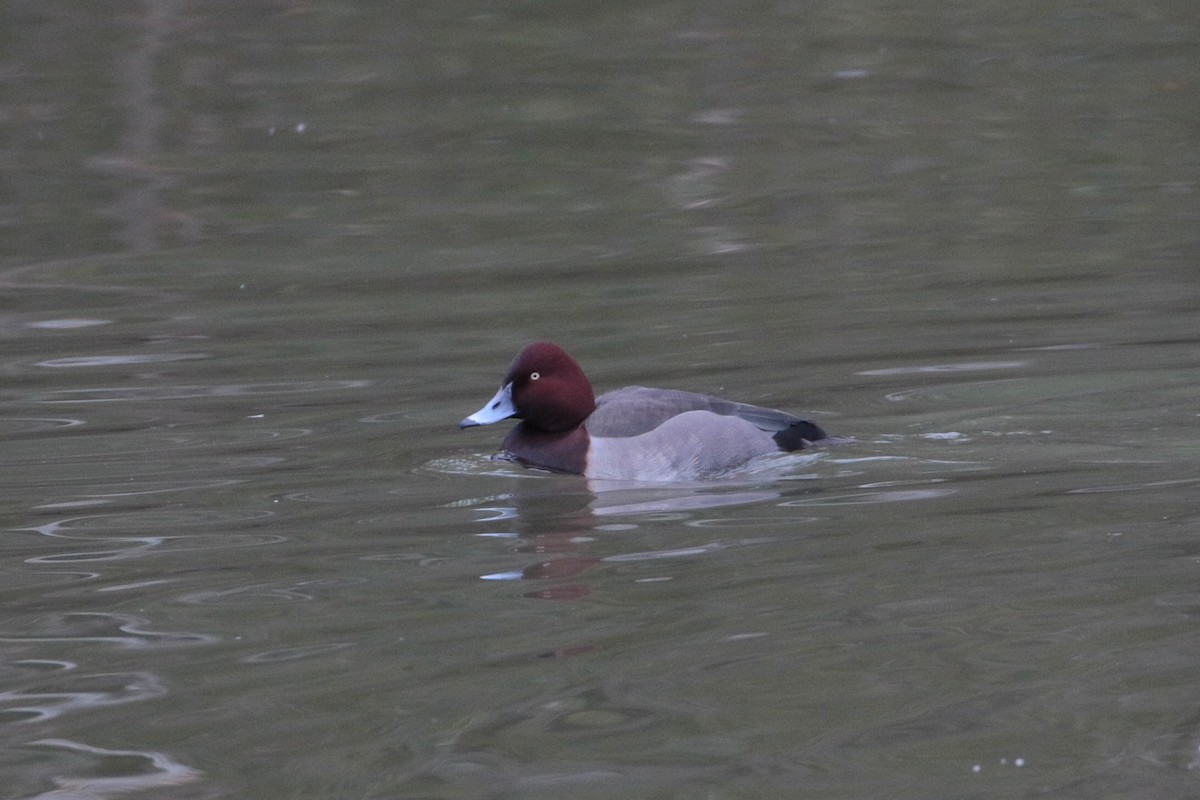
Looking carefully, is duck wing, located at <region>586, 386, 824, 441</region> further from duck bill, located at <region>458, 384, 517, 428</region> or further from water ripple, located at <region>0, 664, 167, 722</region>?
water ripple, located at <region>0, 664, 167, 722</region>

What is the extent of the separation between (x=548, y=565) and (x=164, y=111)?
1316 cm

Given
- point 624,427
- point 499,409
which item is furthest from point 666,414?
point 499,409

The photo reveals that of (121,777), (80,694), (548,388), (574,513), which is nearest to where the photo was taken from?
(121,777)

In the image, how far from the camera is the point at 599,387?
1030 centimetres

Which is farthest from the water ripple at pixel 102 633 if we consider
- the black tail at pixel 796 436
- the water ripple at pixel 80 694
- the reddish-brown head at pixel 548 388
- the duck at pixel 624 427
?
the black tail at pixel 796 436

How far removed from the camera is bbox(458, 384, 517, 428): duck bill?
344 inches

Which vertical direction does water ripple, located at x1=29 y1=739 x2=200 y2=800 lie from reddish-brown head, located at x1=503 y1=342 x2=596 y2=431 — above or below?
below

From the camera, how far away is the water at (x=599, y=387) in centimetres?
539

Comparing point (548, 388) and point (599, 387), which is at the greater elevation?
point (548, 388)

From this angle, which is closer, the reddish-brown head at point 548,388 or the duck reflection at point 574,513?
the duck reflection at point 574,513

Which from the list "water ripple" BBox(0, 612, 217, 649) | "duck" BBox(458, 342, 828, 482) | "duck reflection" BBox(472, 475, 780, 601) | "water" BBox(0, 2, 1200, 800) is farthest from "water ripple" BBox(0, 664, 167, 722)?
"duck" BBox(458, 342, 828, 482)

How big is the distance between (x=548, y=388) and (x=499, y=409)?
0.82 ft

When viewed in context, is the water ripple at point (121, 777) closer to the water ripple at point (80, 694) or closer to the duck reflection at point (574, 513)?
the water ripple at point (80, 694)

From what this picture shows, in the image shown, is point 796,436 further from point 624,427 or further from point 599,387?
point 599,387
